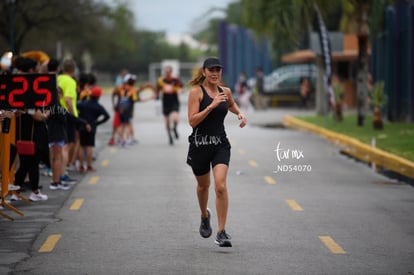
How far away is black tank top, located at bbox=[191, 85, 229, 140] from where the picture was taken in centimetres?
1003

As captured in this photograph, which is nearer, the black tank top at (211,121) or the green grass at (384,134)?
the black tank top at (211,121)

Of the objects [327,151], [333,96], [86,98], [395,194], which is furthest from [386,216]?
[333,96]

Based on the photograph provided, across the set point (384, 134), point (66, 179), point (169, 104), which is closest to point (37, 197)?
point (66, 179)

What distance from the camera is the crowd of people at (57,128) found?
13.7 meters

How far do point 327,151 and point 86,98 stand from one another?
666 cm

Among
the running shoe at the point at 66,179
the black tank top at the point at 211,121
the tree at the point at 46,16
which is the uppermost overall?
the tree at the point at 46,16

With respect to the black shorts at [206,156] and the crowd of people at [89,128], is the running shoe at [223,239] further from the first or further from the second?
the black shorts at [206,156]

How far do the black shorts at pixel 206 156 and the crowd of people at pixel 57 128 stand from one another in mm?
2805

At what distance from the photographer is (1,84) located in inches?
492

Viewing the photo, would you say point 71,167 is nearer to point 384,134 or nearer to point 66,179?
point 66,179

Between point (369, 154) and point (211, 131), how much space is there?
444 inches

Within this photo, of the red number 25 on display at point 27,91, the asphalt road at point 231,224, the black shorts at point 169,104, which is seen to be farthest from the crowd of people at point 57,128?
the black shorts at point 169,104

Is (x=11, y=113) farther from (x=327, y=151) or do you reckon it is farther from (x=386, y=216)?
(x=327, y=151)

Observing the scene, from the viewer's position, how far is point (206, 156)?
33.4ft
